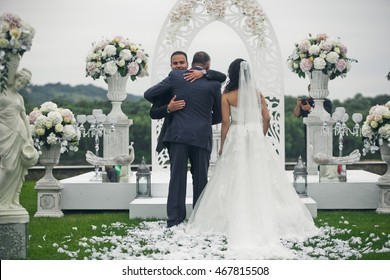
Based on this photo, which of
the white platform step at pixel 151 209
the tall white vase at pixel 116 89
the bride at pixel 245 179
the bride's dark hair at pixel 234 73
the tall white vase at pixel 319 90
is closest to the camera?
the bride at pixel 245 179

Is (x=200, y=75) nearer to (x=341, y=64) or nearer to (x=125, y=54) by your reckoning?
(x=125, y=54)

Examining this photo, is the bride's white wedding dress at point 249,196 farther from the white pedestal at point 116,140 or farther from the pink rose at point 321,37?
the pink rose at point 321,37

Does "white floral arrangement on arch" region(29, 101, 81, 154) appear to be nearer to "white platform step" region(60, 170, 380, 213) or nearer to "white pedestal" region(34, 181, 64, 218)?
"white pedestal" region(34, 181, 64, 218)

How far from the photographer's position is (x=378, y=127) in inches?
327

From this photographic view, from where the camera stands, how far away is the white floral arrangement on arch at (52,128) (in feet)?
26.9

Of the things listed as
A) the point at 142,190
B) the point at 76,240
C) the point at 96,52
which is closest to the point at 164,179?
the point at 142,190

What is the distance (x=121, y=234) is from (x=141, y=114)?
1051 cm

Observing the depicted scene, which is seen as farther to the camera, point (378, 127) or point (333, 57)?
point (333, 57)

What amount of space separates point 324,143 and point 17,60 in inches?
223

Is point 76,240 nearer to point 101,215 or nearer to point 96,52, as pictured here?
point 101,215

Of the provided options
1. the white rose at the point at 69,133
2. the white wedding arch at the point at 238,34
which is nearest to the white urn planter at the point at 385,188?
the white wedding arch at the point at 238,34

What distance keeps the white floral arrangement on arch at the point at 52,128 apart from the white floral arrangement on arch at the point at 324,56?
3511 mm

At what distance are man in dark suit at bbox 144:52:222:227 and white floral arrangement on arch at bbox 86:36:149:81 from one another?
2.21m

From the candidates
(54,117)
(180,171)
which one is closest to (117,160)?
(54,117)
